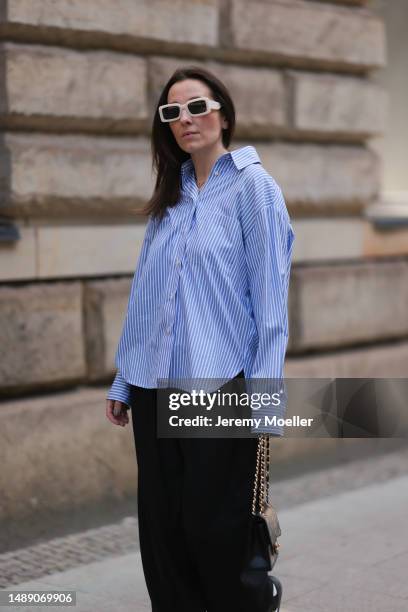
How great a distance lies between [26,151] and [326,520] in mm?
2133

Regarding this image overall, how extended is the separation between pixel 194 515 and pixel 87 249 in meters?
2.73

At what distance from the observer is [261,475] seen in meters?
3.29

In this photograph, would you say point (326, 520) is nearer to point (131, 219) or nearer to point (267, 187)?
point (131, 219)

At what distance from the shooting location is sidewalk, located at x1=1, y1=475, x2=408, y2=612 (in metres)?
4.36

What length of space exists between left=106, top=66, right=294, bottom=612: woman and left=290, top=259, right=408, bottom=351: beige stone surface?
349 centimetres

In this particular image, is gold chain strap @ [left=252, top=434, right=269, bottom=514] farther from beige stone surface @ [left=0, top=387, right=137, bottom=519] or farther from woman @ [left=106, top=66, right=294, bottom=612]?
beige stone surface @ [left=0, top=387, right=137, bottom=519]

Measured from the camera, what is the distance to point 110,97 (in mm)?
5750

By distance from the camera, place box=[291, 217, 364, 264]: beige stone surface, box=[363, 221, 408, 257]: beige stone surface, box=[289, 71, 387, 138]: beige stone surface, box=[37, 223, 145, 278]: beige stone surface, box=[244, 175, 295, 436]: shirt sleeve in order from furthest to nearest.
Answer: box=[363, 221, 408, 257]: beige stone surface
box=[291, 217, 364, 264]: beige stone surface
box=[289, 71, 387, 138]: beige stone surface
box=[37, 223, 145, 278]: beige stone surface
box=[244, 175, 295, 436]: shirt sleeve

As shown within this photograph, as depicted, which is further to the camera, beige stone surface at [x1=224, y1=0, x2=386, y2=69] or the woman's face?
beige stone surface at [x1=224, y1=0, x2=386, y2=69]

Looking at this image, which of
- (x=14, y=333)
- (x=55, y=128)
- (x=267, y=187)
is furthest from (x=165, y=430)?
(x=55, y=128)

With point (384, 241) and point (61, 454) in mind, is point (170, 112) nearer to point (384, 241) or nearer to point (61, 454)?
point (61, 454)

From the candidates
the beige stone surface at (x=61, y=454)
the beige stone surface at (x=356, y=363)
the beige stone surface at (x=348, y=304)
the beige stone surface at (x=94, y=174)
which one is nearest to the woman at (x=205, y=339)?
the beige stone surface at (x=94, y=174)

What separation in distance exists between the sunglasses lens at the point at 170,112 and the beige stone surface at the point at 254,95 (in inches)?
108

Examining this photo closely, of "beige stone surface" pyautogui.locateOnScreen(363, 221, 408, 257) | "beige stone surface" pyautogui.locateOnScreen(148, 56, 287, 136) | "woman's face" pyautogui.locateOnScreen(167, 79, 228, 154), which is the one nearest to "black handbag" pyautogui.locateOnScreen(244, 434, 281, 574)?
"woman's face" pyautogui.locateOnScreen(167, 79, 228, 154)
